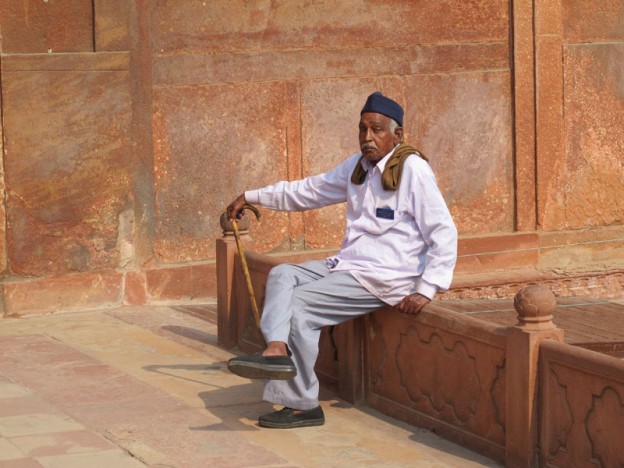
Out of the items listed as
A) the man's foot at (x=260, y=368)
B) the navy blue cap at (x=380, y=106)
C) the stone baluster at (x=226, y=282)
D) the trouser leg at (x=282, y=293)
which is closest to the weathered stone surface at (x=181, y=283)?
the stone baluster at (x=226, y=282)

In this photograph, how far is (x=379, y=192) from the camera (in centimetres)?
739

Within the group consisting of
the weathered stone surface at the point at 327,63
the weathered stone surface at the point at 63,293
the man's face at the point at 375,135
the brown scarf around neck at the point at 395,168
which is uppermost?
the weathered stone surface at the point at 327,63

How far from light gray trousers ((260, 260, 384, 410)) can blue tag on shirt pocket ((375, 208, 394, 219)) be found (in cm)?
35

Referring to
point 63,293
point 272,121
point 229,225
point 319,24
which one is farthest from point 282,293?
point 319,24

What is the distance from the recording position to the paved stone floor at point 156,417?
6.56 metres

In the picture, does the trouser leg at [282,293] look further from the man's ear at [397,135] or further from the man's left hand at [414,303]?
the man's ear at [397,135]

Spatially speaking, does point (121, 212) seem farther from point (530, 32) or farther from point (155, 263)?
point (530, 32)

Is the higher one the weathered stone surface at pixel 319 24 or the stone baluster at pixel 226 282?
the weathered stone surface at pixel 319 24

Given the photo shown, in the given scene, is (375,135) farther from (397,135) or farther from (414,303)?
(414,303)

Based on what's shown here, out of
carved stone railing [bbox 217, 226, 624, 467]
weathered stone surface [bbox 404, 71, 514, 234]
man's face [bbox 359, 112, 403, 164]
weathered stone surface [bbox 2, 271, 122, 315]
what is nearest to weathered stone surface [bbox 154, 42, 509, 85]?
weathered stone surface [bbox 404, 71, 514, 234]

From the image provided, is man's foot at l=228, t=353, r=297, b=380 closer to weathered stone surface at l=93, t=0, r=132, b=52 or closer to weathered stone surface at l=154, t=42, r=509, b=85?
weathered stone surface at l=93, t=0, r=132, b=52

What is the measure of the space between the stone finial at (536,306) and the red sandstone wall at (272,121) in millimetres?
4934

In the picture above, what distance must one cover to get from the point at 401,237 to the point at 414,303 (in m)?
0.38

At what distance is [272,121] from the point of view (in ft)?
37.5
